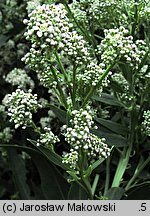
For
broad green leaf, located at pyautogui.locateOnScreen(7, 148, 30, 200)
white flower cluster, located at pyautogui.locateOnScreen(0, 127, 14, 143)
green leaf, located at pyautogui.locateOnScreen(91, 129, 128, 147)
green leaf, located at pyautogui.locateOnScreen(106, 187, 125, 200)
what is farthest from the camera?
white flower cluster, located at pyautogui.locateOnScreen(0, 127, 14, 143)

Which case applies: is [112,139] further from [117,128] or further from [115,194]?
[115,194]

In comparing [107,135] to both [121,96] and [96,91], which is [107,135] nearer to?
[121,96]

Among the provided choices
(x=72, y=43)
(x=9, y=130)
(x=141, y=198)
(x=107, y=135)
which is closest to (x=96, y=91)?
(x=72, y=43)

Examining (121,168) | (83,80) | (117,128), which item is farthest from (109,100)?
(83,80)

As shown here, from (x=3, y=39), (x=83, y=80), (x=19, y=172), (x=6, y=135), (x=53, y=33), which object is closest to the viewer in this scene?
(x=53, y=33)

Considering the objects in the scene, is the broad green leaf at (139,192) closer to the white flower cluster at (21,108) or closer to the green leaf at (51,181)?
the green leaf at (51,181)

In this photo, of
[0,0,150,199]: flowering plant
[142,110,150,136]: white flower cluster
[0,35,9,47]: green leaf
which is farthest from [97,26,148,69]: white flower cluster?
[0,35,9,47]: green leaf

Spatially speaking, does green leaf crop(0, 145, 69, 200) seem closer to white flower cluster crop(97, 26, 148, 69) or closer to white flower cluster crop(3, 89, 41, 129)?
white flower cluster crop(3, 89, 41, 129)

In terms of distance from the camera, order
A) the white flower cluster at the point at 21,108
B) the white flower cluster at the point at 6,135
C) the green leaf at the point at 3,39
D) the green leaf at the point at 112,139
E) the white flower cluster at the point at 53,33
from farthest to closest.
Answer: the green leaf at the point at 3,39 → the white flower cluster at the point at 6,135 → the green leaf at the point at 112,139 → the white flower cluster at the point at 21,108 → the white flower cluster at the point at 53,33

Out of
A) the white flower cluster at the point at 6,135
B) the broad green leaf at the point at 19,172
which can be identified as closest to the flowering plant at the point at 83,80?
the broad green leaf at the point at 19,172

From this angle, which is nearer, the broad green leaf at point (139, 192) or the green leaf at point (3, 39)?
the broad green leaf at point (139, 192)
